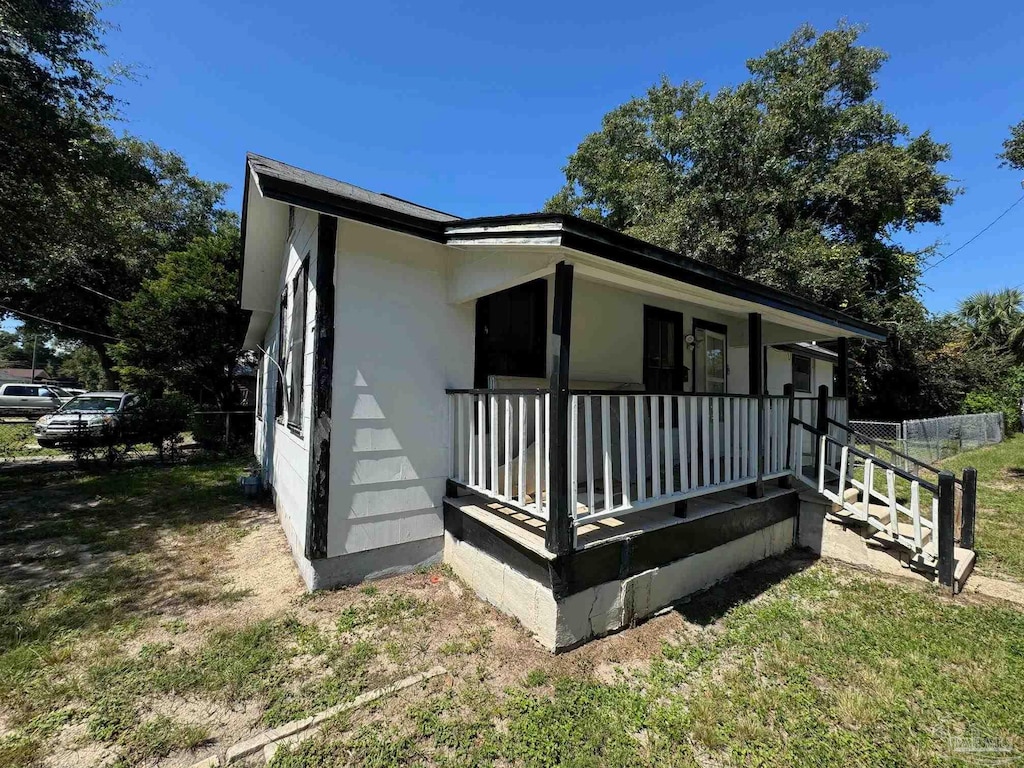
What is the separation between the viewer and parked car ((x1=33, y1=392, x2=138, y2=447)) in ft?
30.0

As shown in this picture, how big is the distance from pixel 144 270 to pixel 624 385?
21781 millimetres

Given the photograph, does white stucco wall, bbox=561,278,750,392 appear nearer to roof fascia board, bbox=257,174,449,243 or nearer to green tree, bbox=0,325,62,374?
roof fascia board, bbox=257,174,449,243

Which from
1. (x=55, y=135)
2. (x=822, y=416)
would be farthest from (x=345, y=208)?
(x=55, y=135)

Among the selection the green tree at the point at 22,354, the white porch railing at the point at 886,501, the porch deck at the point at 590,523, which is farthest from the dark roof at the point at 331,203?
the green tree at the point at 22,354

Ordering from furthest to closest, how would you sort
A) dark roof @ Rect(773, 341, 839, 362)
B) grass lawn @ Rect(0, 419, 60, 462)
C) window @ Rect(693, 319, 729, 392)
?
grass lawn @ Rect(0, 419, 60, 462)
dark roof @ Rect(773, 341, 839, 362)
window @ Rect(693, 319, 729, 392)

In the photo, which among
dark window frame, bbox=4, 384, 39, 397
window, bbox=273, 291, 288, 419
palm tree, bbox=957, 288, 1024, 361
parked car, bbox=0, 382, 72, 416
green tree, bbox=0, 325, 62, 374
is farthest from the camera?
green tree, bbox=0, 325, 62, 374

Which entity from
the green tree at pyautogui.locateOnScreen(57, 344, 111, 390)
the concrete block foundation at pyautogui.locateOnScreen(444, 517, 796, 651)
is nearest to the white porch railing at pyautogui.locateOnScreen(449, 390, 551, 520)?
the concrete block foundation at pyautogui.locateOnScreen(444, 517, 796, 651)

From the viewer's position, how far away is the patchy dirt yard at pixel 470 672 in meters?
2.05

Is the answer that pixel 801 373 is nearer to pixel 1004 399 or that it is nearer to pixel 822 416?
pixel 822 416

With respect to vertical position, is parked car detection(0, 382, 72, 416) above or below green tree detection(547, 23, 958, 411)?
below

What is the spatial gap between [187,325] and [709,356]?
14823mm

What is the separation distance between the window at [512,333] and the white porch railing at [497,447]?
1.29ft

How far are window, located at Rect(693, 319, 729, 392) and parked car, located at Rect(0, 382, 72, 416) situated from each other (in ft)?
79.9

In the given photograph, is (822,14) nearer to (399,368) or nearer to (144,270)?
(399,368)
